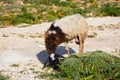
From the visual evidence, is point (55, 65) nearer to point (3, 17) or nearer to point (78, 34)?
point (78, 34)

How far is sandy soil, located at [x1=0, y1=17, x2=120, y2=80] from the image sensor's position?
12.8 metres

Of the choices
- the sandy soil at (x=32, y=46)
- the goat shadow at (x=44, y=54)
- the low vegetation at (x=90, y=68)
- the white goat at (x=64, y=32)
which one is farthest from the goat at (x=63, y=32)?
the goat shadow at (x=44, y=54)

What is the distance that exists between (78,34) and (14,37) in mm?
5386

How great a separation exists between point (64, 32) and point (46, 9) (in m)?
17.0

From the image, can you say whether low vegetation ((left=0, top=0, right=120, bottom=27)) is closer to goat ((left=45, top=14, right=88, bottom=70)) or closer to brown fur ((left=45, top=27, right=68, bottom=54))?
goat ((left=45, top=14, right=88, bottom=70))

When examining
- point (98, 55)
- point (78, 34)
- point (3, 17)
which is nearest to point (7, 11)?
point (3, 17)

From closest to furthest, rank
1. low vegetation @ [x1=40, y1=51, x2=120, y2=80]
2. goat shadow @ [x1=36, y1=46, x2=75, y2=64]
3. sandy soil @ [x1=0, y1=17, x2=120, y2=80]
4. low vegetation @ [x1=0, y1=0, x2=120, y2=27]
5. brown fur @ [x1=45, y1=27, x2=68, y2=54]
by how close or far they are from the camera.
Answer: low vegetation @ [x1=40, y1=51, x2=120, y2=80]
brown fur @ [x1=45, y1=27, x2=68, y2=54]
sandy soil @ [x1=0, y1=17, x2=120, y2=80]
goat shadow @ [x1=36, y1=46, x2=75, y2=64]
low vegetation @ [x1=0, y1=0, x2=120, y2=27]

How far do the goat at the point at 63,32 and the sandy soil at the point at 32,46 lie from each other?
2.80 feet

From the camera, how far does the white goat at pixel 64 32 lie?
41.1 ft

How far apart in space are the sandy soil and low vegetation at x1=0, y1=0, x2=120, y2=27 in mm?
2372

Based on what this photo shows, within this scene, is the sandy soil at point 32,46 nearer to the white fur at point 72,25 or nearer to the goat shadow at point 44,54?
the goat shadow at point 44,54

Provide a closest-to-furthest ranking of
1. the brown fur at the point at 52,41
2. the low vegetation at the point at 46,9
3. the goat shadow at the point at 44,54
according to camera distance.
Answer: the brown fur at the point at 52,41
the goat shadow at the point at 44,54
the low vegetation at the point at 46,9

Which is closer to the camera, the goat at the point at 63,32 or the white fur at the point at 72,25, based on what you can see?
the goat at the point at 63,32

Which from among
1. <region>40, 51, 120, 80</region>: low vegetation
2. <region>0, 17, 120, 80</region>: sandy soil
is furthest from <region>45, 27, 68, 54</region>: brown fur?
<region>40, 51, 120, 80</region>: low vegetation
